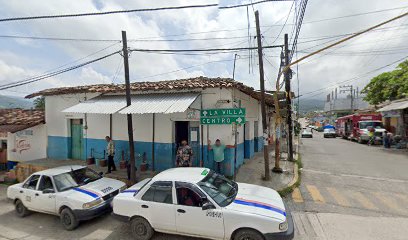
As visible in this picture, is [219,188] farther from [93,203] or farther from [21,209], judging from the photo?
[21,209]

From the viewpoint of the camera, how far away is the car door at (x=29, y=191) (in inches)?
260

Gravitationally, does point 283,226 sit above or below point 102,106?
below

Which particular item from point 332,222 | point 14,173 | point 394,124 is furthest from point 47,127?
point 394,124

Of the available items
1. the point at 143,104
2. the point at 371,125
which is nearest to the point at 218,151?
the point at 143,104

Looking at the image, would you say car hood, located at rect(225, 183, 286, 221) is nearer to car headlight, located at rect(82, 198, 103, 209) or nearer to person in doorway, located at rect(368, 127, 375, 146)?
car headlight, located at rect(82, 198, 103, 209)

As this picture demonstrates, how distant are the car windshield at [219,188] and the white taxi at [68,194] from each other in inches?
123

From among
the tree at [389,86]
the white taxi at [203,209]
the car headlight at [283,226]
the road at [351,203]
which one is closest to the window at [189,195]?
the white taxi at [203,209]

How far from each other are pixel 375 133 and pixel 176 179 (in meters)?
23.3

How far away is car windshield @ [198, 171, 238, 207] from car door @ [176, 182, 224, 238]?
188 millimetres

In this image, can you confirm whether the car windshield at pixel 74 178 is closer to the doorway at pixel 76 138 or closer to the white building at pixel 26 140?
the doorway at pixel 76 138

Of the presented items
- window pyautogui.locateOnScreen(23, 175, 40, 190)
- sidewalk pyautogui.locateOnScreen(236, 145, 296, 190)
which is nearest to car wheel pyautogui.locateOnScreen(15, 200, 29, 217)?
window pyautogui.locateOnScreen(23, 175, 40, 190)

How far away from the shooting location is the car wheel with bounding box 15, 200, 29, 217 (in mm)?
6876

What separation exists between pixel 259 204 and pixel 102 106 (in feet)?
24.0

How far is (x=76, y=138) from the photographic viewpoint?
12.0 m
